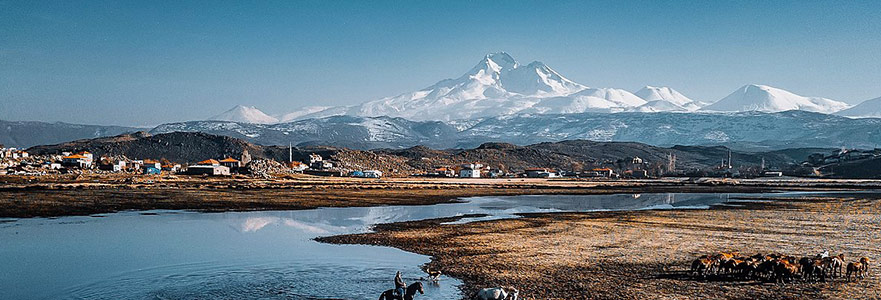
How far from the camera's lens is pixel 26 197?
57156 millimetres

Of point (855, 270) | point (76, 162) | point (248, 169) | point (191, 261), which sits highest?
point (76, 162)

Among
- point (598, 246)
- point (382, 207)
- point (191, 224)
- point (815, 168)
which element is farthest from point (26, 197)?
point (815, 168)

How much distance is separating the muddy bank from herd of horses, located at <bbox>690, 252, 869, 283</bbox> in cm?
57

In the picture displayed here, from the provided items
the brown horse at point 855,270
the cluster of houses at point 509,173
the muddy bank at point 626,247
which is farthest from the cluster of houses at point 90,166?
the brown horse at point 855,270

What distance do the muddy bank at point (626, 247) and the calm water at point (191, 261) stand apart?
2548 mm

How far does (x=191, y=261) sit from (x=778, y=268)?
22439 millimetres

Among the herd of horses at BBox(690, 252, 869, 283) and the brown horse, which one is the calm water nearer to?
the herd of horses at BBox(690, 252, 869, 283)

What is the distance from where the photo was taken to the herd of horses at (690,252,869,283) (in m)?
20.7

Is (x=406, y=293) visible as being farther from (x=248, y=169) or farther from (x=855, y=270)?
(x=248, y=169)

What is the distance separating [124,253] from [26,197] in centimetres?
3775

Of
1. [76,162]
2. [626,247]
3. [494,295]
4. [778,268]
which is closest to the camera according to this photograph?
[494,295]

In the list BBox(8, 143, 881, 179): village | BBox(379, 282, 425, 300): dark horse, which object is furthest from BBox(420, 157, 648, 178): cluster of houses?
BBox(379, 282, 425, 300): dark horse

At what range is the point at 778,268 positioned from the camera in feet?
67.4

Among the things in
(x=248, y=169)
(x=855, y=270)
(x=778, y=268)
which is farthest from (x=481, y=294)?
(x=248, y=169)
